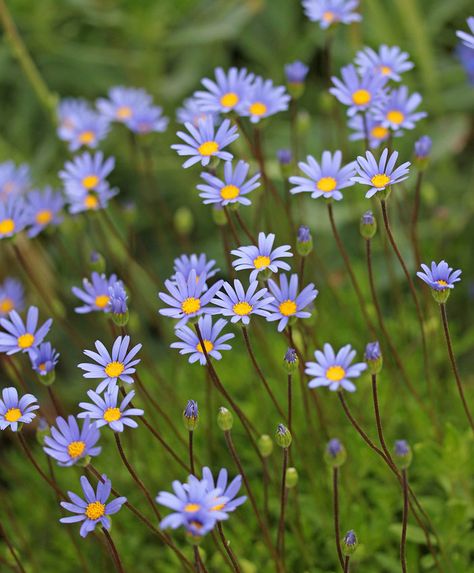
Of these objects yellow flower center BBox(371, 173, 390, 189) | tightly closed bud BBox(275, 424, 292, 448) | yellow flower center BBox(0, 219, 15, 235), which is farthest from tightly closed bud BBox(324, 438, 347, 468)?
yellow flower center BBox(0, 219, 15, 235)

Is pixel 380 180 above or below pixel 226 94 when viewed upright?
below

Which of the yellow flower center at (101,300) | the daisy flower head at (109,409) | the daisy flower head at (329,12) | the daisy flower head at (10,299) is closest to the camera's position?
the daisy flower head at (109,409)

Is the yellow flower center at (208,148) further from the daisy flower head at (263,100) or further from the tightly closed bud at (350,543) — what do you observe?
the tightly closed bud at (350,543)

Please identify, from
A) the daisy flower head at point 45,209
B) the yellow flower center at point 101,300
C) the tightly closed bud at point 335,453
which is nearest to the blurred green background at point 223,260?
the daisy flower head at point 45,209

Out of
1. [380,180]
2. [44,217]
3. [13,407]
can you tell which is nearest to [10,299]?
[44,217]

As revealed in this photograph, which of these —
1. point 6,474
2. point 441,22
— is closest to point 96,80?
point 441,22

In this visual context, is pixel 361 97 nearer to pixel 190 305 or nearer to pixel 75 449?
pixel 190 305
